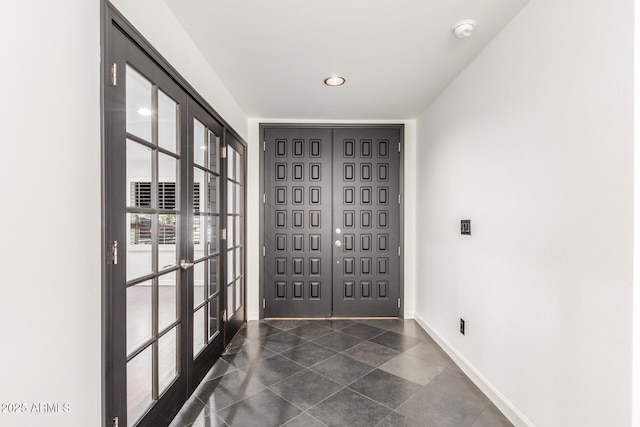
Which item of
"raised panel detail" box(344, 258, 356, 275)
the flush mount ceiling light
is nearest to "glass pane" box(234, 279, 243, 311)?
"raised panel detail" box(344, 258, 356, 275)

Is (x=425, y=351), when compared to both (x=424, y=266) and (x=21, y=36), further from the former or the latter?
(x=21, y=36)

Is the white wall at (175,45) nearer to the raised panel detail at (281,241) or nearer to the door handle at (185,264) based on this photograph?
the door handle at (185,264)

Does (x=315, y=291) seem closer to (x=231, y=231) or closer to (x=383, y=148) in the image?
(x=231, y=231)

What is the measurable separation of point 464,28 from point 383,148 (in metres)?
2.10

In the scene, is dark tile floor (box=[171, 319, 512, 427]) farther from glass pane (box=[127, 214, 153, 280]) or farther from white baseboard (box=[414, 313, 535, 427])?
glass pane (box=[127, 214, 153, 280])

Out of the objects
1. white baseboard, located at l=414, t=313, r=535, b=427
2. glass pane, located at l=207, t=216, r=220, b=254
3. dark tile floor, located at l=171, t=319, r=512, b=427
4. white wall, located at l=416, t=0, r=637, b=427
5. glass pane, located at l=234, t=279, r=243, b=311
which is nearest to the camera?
white wall, located at l=416, t=0, r=637, b=427

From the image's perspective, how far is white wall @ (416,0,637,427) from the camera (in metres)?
1.28

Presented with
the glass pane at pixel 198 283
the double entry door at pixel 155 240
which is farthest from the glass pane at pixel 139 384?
the glass pane at pixel 198 283

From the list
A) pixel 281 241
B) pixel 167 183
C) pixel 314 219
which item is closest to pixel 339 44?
pixel 167 183

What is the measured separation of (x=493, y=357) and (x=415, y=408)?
0.65 metres

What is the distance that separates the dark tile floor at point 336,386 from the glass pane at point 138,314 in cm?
69

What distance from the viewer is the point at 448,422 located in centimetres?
197

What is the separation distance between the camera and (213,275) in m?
2.72

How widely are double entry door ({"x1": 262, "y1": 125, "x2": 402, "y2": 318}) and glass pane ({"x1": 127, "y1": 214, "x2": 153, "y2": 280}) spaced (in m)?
2.36
